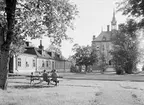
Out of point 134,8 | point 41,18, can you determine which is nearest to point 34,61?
point 41,18

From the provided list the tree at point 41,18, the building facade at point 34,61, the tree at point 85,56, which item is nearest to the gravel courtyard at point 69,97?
the tree at point 41,18

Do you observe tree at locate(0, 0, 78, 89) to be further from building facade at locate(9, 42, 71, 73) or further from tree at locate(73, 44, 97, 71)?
tree at locate(73, 44, 97, 71)

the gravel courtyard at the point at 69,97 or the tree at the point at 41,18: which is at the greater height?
the tree at the point at 41,18

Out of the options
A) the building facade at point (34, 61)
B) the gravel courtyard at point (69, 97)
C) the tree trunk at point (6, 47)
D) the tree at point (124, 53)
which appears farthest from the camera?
the tree at point (124, 53)

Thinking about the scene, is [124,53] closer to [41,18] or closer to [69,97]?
[41,18]

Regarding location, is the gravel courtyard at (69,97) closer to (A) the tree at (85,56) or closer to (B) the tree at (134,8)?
(B) the tree at (134,8)

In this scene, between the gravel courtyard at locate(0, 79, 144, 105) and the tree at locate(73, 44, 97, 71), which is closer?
the gravel courtyard at locate(0, 79, 144, 105)

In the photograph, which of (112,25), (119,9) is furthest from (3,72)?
(112,25)

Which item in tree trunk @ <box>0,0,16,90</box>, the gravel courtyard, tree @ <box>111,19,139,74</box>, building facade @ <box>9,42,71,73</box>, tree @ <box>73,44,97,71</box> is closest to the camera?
the gravel courtyard

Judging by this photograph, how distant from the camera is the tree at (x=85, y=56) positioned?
70.4 m

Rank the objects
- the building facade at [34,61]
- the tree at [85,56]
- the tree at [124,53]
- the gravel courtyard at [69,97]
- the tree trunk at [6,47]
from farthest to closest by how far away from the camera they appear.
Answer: the tree at [85,56] < the tree at [124,53] < the building facade at [34,61] < the tree trunk at [6,47] < the gravel courtyard at [69,97]

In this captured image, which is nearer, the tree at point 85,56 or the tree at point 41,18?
the tree at point 41,18

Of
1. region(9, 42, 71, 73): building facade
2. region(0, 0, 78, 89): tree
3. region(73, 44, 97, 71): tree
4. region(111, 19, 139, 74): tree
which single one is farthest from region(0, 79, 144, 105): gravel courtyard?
region(73, 44, 97, 71): tree

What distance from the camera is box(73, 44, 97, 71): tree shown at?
70.4 meters
